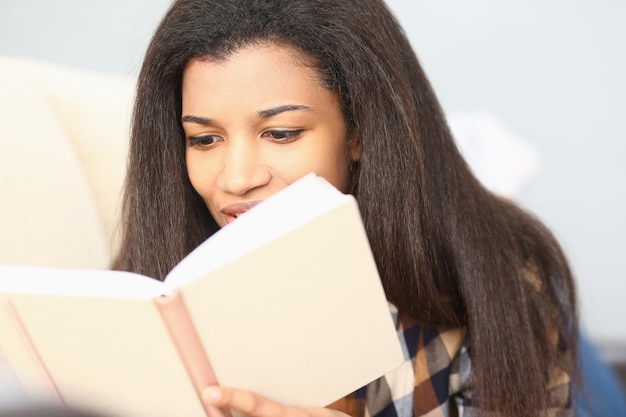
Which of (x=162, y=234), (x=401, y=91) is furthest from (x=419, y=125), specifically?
(x=162, y=234)

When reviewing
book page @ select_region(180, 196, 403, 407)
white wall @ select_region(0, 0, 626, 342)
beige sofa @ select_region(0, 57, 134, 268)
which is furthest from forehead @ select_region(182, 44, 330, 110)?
white wall @ select_region(0, 0, 626, 342)

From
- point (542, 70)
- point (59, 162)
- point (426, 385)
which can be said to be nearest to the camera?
point (426, 385)

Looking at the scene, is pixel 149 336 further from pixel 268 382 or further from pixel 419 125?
pixel 419 125

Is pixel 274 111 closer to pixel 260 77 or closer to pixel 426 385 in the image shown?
pixel 260 77

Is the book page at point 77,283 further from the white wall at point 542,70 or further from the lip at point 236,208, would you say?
the white wall at point 542,70

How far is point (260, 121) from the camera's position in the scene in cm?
95

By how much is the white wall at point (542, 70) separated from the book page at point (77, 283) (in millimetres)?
1495

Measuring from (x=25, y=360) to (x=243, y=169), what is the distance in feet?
1.03

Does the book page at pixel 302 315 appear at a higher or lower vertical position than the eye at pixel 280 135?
lower

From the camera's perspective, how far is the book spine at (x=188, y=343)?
706 mm

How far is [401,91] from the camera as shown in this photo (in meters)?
1.03

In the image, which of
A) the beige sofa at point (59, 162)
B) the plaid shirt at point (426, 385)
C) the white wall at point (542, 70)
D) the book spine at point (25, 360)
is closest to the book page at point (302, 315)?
the book spine at point (25, 360)

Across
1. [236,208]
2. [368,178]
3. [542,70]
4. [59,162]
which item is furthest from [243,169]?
[542,70]

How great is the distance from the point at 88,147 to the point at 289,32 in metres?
0.77
